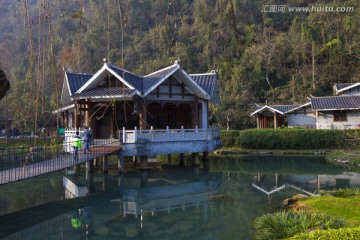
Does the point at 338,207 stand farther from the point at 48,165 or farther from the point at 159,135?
the point at 159,135

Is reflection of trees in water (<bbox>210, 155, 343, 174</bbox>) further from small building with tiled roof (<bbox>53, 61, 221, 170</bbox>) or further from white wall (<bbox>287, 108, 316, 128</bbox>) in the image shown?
white wall (<bbox>287, 108, 316, 128</bbox>)

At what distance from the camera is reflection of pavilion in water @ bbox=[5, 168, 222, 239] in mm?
10531

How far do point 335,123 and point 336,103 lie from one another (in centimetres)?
179

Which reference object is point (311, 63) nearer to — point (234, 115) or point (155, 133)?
point (234, 115)

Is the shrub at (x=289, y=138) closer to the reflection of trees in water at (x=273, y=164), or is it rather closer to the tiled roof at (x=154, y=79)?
the reflection of trees in water at (x=273, y=164)

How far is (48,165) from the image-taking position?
13633mm

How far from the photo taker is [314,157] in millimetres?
27625

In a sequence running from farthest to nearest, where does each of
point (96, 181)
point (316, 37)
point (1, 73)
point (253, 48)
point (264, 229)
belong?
1. point (253, 48)
2. point (316, 37)
3. point (96, 181)
4. point (264, 229)
5. point (1, 73)

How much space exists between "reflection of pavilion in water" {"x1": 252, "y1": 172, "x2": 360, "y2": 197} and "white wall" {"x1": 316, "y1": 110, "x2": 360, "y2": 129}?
47.7ft

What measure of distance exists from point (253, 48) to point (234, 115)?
34.3 ft

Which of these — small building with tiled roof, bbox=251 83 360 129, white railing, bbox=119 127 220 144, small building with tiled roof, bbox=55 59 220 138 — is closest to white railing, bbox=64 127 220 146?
white railing, bbox=119 127 220 144

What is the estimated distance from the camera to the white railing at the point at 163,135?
18.8m

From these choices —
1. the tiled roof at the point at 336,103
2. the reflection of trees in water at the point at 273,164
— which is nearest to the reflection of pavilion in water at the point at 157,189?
the reflection of trees in water at the point at 273,164

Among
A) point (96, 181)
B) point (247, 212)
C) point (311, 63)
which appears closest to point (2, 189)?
point (96, 181)
